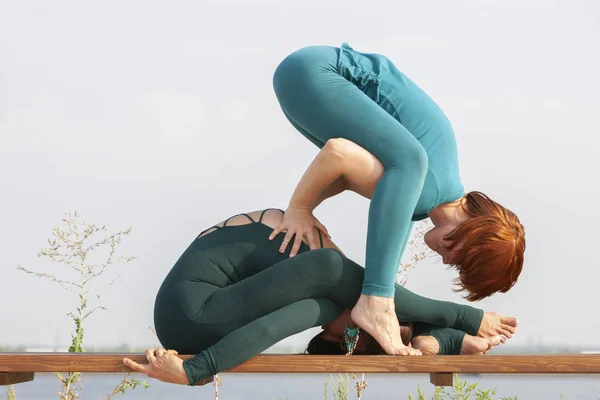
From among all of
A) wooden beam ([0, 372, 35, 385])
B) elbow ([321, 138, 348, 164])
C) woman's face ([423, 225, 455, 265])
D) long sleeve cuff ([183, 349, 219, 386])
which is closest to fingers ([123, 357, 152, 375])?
long sleeve cuff ([183, 349, 219, 386])

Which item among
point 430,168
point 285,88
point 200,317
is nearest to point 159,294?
point 200,317

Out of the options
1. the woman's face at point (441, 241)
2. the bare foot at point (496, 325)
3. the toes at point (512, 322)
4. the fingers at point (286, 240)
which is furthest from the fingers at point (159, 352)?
the toes at point (512, 322)

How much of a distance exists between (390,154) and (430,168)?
170mm

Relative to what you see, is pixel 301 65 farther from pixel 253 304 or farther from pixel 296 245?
pixel 253 304

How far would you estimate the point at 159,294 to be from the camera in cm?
239

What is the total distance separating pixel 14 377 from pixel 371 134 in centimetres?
133

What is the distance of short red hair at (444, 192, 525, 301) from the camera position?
91.2 inches

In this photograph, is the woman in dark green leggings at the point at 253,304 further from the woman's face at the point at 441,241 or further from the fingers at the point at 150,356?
the woman's face at the point at 441,241

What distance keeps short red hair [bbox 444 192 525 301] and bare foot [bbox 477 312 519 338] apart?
11 centimetres

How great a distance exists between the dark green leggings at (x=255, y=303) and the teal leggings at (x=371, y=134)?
11cm

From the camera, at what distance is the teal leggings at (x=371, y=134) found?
2268mm

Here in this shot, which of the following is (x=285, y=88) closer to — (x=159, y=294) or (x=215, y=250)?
(x=215, y=250)

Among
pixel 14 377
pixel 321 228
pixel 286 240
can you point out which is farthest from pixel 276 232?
pixel 14 377

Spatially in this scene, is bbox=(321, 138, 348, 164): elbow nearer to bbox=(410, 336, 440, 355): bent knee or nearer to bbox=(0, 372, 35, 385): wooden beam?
bbox=(410, 336, 440, 355): bent knee
